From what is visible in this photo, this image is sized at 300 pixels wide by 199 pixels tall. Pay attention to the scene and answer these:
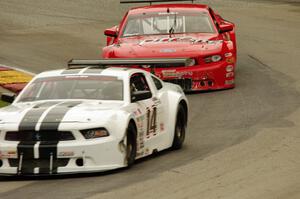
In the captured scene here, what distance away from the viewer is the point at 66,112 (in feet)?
42.9

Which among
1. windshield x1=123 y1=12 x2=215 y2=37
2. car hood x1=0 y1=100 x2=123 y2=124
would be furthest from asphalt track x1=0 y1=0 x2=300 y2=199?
windshield x1=123 y1=12 x2=215 y2=37

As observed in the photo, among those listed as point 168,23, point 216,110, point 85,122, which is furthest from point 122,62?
point 168,23

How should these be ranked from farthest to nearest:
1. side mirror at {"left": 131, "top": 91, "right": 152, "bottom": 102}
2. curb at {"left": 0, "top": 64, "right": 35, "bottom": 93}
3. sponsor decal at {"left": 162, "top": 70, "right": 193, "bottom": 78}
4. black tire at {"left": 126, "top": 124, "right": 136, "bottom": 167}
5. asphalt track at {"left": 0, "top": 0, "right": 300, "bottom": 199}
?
sponsor decal at {"left": 162, "top": 70, "right": 193, "bottom": 78} < curb at {"left": 0, "top": 64, "right": 35, "bottom": 93} < side mirror at {"left": 131, "top": 91, "right": 152, "bottom": 102} < black tire at {"left": 126, "top": 124, "right": 136, "bottom": 167} < asphalt track at {"left": 0, "top": 0, "right": 300, "bottom": 199}

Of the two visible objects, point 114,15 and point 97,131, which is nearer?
point 97,131

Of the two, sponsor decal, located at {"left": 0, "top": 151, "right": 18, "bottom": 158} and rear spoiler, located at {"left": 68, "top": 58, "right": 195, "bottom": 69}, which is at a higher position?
rear spoiler, located at {"left": 68, "top": 58, "right": 195, "bottom": 69}

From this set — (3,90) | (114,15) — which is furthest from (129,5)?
(3,90)

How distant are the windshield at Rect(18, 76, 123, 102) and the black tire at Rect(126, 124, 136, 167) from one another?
71 cm

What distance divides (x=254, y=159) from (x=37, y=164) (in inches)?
106

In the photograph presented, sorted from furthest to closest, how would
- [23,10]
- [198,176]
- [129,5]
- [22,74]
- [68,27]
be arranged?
[129,5], [23,10], [68,27], [22,74], [198,176]

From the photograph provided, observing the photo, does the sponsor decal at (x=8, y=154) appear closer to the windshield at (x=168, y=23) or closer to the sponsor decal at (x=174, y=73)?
the sponsor decal at (x=174, y=73)

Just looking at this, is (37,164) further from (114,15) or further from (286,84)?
(114,15)

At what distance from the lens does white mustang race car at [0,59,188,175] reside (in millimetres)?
12719

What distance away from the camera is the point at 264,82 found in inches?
887

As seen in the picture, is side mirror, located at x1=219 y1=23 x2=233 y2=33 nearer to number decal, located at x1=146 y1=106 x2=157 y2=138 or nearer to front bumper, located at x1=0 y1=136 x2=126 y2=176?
number decal, located at x1=146 y1=106 x2=157 y2=138
